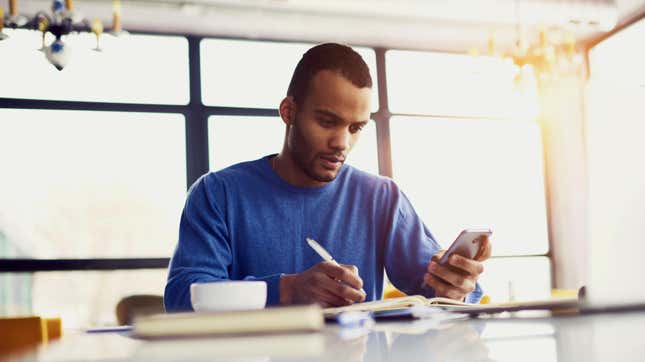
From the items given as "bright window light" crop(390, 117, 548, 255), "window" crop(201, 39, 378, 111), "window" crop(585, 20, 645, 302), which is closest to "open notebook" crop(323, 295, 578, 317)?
"window" crop(585, 20, 645, 302)

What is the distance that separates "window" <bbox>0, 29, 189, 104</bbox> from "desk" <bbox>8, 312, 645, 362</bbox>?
5.01 metres

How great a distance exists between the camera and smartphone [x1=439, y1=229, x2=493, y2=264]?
1.20m

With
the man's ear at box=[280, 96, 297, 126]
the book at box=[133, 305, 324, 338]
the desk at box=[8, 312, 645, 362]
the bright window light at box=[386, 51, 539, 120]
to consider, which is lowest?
the desk at box=[8, 312, 645, 362]

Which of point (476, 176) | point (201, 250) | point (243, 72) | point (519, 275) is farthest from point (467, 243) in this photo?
point (519, 275)

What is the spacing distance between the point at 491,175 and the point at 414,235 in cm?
497

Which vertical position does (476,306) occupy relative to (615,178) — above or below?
below

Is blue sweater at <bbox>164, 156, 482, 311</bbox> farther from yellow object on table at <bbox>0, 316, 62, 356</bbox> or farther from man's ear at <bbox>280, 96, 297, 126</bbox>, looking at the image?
yellow object on table at <bbox>0, 316, 62, 356</bbox>

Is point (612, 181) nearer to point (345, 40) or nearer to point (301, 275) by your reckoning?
point (301, 275)

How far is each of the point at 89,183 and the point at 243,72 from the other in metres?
1.66

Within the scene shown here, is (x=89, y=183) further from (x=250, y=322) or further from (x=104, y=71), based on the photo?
(x=250, y=322)

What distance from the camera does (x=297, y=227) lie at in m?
1.75

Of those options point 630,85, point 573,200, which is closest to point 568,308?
point 630,85

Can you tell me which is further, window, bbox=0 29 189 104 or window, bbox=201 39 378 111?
window, bbox=201 39 378 111

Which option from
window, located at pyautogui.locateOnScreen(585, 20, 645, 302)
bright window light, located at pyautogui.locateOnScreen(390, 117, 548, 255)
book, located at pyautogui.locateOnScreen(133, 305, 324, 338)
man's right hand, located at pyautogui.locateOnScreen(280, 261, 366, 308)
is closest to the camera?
book, located at pyautogui.locateOnScreen(133, 305, 324, 338)
